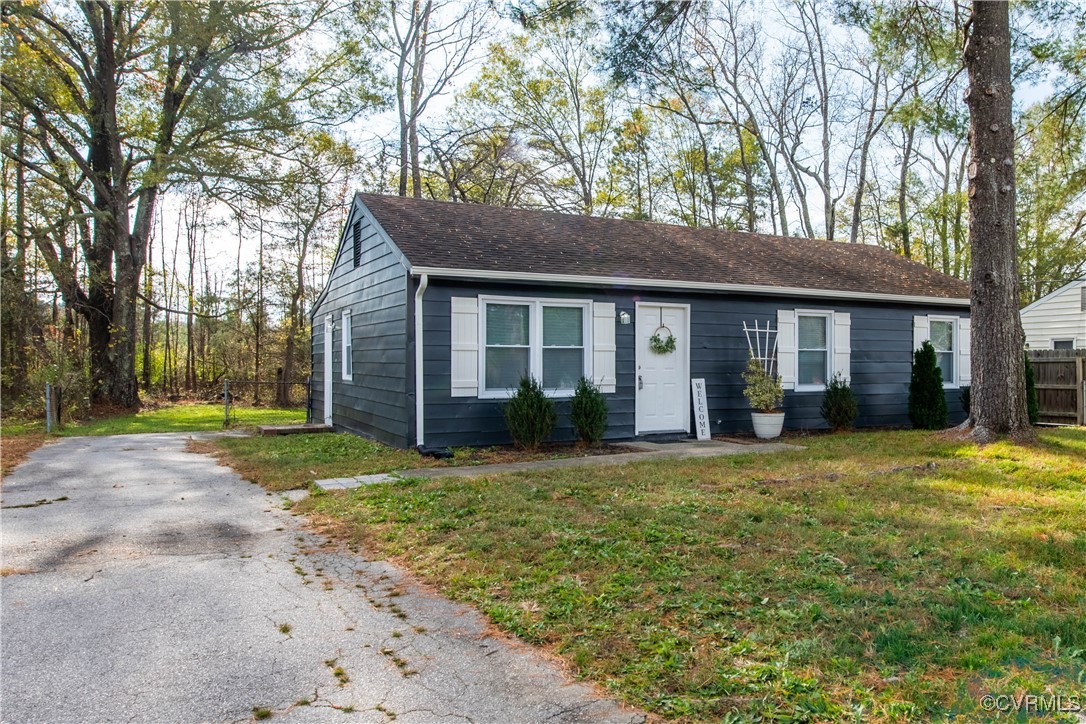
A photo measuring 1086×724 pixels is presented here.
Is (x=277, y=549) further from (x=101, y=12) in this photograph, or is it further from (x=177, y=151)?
(x=101, y=12)

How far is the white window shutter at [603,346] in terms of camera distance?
9.71m

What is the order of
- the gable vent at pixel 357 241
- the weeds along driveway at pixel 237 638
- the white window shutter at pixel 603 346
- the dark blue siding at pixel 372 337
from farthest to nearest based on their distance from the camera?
1. the gable vent at pixel 357 241
2. the white window shutter at pixel 603 346
3. the dark blue siding at pixel 372 337
4. the weeds along driveway at pixel 237 638

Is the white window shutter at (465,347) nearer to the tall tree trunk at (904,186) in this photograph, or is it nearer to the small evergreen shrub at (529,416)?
the small evergreen shrub at (529,416)

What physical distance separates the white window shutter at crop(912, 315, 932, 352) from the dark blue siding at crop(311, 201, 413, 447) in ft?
30.3

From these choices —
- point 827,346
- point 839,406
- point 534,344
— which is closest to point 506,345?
point 534,344

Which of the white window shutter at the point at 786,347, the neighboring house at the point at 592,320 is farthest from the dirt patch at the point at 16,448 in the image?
the white window shutter at the point at 786,347

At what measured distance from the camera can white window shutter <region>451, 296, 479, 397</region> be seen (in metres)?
8.88

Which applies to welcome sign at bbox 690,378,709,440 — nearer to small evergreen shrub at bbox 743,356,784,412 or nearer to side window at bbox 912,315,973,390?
small evergreen shrub at bbox 743,356,784,412

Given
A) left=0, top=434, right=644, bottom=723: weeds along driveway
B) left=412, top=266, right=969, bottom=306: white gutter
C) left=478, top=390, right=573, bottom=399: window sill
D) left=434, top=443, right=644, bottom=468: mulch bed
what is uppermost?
left=412, top=266, right=969, bottom=306: white gutter

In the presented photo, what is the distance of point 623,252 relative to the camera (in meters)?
10.9

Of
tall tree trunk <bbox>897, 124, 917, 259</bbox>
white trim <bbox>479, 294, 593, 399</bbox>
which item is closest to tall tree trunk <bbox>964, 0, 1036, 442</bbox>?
white trim <bbox>479, 294, 593, 399</bbox>

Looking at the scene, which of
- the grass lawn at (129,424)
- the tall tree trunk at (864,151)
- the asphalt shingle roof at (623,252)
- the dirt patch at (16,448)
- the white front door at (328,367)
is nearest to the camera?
the dirt patch at (16,448)

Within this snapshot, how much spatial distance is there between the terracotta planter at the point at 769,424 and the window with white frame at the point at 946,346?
4471 mm

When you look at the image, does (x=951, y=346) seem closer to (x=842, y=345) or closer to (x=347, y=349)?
(x=842, y=345)
